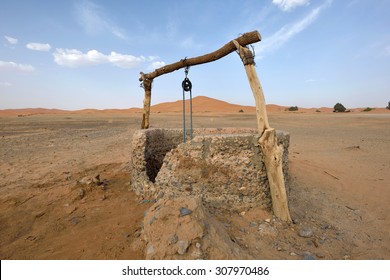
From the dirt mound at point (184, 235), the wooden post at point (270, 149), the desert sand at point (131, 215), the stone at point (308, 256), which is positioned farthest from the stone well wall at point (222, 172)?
the stone at point (308, 256)

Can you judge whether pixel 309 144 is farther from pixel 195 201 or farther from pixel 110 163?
pixel 195 201

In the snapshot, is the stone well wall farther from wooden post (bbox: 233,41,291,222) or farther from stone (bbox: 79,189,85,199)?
stone (bbox: 79,189,85,199)

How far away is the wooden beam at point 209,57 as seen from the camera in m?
3.20

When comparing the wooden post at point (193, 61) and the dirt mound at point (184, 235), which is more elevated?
the wooden post at point (193, 61)

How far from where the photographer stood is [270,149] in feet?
10.5

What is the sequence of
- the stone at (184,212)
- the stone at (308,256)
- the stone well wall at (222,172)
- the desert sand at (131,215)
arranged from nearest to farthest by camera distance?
the stone at (184,212)
the stone at (308,256)
the desert sand at (131,215)
the stone well wall at (222,172)

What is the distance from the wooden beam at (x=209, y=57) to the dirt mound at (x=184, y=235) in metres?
2.10

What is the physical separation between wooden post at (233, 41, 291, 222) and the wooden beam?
0.10 m

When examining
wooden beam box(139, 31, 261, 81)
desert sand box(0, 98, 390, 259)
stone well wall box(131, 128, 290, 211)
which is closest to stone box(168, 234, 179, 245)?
desert sand box(0, 98, 390, 259)

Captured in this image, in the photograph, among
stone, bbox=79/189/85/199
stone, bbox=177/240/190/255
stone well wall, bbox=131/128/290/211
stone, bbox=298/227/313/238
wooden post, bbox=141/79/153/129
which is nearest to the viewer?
stone, bbox=177/240/190/255

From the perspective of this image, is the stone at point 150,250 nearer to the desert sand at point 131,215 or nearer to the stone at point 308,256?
the desert sand at point 131,215

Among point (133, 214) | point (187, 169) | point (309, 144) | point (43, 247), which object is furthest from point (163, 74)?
point (309, 144)

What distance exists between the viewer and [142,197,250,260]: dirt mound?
7.38 ft

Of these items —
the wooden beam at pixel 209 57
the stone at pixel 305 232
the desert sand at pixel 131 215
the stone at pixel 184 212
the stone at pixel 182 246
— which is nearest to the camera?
the stone at pixel 182 246
